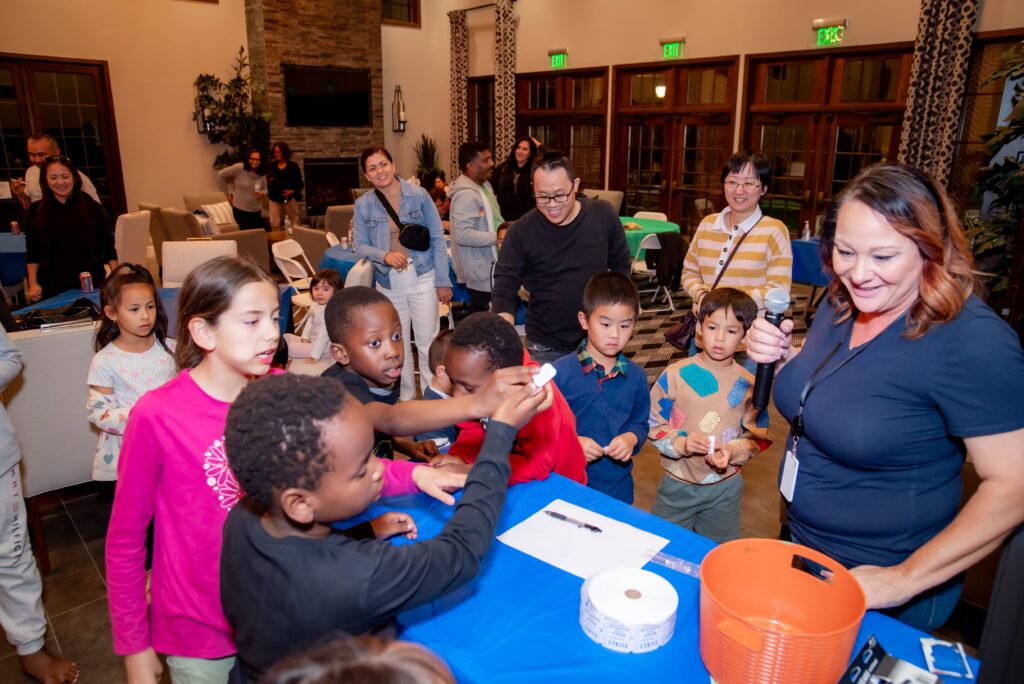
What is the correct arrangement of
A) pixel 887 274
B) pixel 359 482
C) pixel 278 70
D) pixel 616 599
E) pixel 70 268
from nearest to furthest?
pixel 359 482 → pixel 616 599 → pixel 887 274 → pixel 70 268 → pixel 278 70

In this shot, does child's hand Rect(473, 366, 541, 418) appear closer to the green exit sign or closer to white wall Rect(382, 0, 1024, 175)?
white wall Rect(382, 0, 1024, 175)

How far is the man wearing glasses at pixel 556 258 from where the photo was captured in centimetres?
300

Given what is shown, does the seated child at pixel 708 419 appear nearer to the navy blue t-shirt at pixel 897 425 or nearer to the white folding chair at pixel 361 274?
the navy blue t-shirt at pixel 897 425

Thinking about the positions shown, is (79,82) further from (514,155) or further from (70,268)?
(514,155)

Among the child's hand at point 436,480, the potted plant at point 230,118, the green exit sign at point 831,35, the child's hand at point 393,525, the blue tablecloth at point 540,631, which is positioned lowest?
the blue tablecloth at point 540,631

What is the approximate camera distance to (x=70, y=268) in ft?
14.8

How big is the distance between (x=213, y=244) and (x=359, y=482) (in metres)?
4.38

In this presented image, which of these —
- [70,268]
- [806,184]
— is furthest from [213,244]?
[806,184]

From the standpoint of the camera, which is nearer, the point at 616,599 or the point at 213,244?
the point at 616,599

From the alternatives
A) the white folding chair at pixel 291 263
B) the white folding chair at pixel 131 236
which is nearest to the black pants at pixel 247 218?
the white folding chair at pixel 131 236

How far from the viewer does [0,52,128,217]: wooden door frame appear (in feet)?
31.5

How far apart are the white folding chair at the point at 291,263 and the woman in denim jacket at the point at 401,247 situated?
1959 millimetres

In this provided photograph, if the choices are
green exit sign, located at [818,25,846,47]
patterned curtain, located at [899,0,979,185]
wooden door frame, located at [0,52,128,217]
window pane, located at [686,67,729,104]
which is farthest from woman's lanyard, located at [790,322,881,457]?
wooden door frame, located at [0,52,128,217]

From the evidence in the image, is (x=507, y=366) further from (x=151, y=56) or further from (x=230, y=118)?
(x=151, y=56)
